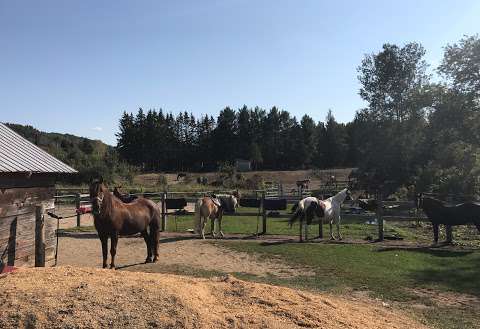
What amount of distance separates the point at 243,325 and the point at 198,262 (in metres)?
6.94

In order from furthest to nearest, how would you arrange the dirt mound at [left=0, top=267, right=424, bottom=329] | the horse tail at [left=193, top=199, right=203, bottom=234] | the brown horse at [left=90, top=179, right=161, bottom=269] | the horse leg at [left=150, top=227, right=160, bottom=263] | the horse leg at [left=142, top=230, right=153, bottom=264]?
1. the horse tail at [left=193, top=199, right=203, bottom=234]
2. the horse leg at [left=150, top=227, right=160, bottom=263]
3. the horse leg at [left=142, top=230, right=153, bottom=264]
4. the brown horse at [left=90, top=179, right=161, bottom=269]
5. the dirt mound at [left=0, top=267, right=424, bottom=329]

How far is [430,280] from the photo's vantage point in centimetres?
961

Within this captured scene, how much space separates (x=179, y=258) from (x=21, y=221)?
14.5 feet

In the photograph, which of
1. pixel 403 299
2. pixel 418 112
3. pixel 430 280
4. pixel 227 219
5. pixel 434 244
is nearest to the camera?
pixel 403 299

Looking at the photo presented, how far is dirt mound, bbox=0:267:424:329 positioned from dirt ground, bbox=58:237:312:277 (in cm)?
429

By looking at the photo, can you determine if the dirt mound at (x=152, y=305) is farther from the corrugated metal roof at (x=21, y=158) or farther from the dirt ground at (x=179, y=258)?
the dirt ground at (x=179, y=258)

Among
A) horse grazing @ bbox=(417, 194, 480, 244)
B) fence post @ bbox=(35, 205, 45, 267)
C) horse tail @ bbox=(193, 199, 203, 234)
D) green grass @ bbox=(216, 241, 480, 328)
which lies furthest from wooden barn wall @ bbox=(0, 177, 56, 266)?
horse grazing @ bbox=(417, 194, 480, 244)

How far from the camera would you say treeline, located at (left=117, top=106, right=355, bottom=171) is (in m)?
89.9

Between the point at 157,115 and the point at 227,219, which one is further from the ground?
the point at 157,115

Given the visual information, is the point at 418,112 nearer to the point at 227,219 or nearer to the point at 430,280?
the point at 227,219

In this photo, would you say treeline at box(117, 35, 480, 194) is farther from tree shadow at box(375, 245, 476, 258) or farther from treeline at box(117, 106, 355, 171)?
treeline at box(117, 106, 355, 171)

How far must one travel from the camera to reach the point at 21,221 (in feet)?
29.7

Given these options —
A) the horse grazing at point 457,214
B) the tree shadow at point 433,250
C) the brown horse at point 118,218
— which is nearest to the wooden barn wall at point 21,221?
the brown horse at point 118,218

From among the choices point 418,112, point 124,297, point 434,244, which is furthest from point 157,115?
point 124,297
